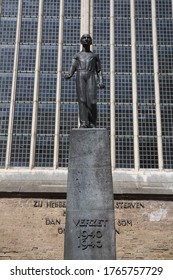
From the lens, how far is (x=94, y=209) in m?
7.20

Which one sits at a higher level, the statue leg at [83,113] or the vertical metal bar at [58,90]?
the vertical metal bar at [58,90]

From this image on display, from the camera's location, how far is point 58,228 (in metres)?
16.3

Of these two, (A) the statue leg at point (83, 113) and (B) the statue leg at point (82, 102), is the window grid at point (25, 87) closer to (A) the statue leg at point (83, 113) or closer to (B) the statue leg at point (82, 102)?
(B) the statue leg at point (82, 102)

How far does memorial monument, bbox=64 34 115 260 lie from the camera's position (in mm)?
7039

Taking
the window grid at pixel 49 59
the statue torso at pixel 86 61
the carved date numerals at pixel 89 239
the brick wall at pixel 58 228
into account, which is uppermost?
the window grid at pixel 49 59

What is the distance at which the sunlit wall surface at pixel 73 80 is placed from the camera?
17828mm

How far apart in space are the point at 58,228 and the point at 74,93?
5.84m

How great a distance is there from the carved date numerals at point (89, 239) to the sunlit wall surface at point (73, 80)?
414 inches

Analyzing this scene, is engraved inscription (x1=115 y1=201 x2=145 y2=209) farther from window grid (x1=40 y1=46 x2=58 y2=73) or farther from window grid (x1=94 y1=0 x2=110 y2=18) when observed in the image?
window grid (x1=94 y1=0 x2=110 y2=18)

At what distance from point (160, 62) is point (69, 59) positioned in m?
4.00

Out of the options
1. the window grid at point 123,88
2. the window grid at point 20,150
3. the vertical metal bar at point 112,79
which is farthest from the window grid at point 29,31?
the window grid at point 20,150

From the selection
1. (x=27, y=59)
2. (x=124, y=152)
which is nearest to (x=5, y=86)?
(x=27, y=59)

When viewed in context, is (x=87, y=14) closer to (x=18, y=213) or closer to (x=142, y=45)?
(x=142, y=45)

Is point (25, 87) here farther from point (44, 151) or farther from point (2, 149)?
point (44, 151)
